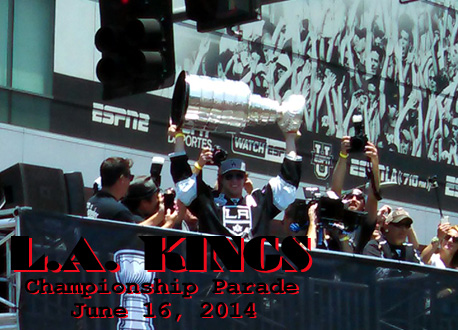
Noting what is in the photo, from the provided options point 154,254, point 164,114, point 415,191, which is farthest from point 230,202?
point 415,191

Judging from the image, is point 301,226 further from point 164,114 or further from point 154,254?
point 164,114

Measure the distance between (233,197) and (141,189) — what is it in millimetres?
851

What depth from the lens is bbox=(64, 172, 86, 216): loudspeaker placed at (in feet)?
21.0

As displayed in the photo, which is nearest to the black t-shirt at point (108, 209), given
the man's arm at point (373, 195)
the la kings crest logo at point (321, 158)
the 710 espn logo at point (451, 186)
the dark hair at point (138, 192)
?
the dark hair at point (138, 192)

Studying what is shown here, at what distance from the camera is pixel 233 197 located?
852 centimetres

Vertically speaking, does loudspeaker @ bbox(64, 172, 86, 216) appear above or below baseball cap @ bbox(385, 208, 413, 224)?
below

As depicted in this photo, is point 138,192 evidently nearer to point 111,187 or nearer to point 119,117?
point 111,187

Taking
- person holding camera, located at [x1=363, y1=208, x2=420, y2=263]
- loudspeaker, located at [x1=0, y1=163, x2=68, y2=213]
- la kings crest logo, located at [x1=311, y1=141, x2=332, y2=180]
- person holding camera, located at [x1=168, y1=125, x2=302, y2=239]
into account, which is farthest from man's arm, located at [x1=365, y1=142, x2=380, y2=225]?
la kings crest logo, located at [x1=311, y1=141, x2=332, y2=180]

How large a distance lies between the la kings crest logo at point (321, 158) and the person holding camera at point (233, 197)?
12.0 metres

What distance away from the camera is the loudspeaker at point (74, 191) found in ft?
21.0

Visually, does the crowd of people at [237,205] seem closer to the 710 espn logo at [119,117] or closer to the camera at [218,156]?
the camera at [218,156]

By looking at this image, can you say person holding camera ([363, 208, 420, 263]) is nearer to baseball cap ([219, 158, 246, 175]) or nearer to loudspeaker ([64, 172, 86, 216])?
baseball cap ([219, 158, 246, 175])

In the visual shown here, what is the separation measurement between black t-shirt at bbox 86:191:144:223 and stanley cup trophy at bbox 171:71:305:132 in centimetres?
80

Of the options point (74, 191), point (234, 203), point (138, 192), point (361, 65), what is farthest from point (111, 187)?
point (361, 65)
